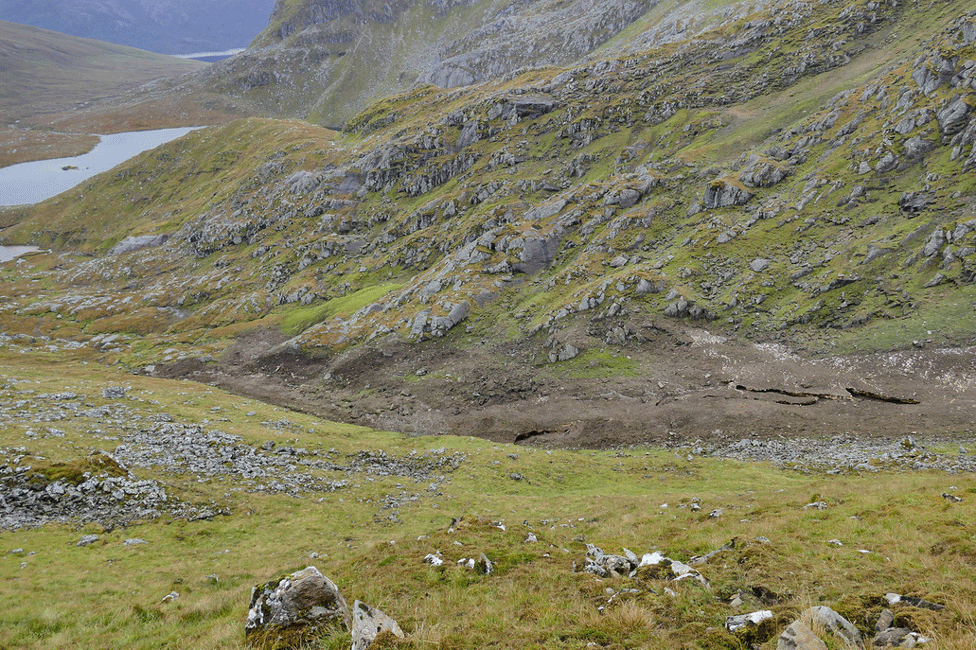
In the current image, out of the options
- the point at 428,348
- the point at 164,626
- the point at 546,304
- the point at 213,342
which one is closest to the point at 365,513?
the point at 164,626

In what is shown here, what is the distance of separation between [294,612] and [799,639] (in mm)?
10198

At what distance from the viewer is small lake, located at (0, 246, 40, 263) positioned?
122 meters

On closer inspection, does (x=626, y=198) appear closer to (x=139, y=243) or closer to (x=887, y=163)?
(x=887, y=163)

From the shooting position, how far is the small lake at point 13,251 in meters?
122

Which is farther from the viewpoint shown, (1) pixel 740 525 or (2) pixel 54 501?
(2) pixel 54 501

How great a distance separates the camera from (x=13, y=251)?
415 feet

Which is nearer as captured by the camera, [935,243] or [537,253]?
Result: [935,243]

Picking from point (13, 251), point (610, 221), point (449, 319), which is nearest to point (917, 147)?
point (610, 221)

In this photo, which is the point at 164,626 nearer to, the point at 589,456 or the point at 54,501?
the point at 54,501

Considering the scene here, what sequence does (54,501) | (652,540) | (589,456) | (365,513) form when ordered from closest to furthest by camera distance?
(652,540)
(54,501)
(365,513)
(589,456)

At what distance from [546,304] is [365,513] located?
3666 centimetres

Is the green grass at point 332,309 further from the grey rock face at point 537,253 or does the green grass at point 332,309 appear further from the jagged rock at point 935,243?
the jagged rock at point 935,243

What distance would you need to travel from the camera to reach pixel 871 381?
115 feet

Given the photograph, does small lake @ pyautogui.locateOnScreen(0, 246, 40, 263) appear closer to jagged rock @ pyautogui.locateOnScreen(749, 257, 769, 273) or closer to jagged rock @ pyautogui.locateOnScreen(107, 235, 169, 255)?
jagged rock @ pyautogui.locateOnScreen(107, 235, 169, 255)
